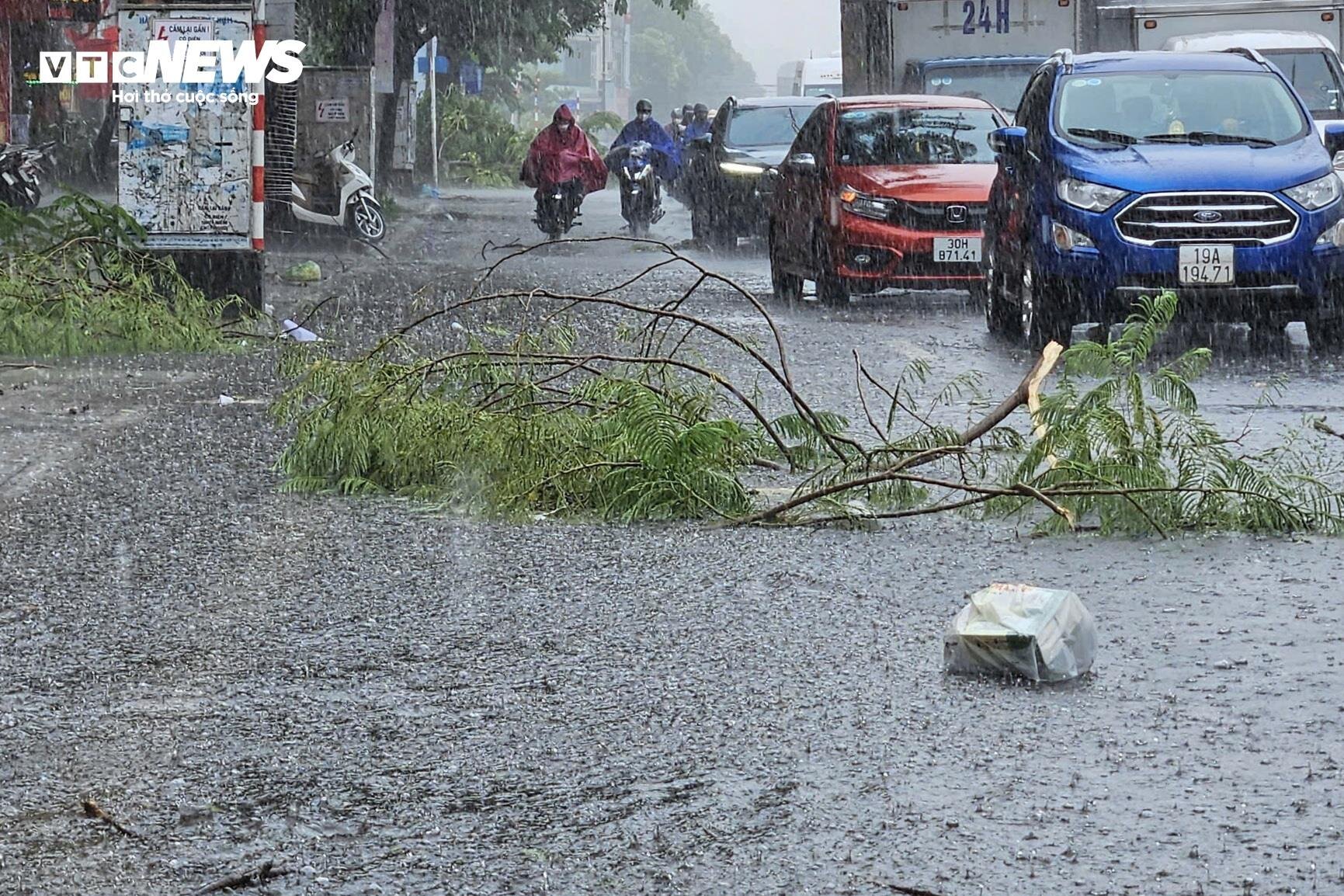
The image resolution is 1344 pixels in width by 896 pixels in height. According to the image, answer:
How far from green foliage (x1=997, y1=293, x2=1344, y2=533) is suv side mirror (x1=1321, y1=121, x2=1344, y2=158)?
6256 millimetres

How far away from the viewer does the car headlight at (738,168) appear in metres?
26.2

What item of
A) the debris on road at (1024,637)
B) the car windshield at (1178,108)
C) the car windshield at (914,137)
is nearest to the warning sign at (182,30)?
the car windshield at (914,137)

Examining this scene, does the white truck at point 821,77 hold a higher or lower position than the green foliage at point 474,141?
higher

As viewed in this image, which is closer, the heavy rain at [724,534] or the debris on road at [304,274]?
the heavy rain at [724,534]

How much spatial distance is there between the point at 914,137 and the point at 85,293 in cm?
754

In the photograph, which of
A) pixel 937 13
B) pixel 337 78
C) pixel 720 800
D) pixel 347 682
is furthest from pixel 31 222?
pixel 937 13

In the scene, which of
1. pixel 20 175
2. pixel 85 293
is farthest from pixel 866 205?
pixel 20 175

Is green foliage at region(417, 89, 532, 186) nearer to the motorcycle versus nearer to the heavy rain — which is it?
the motorcycle

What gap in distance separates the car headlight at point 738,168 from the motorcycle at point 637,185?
3182 mm

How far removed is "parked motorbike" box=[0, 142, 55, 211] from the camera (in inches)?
1026

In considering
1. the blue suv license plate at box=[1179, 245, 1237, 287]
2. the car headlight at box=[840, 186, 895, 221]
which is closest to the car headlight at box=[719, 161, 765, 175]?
the car headlight at box=[840, 186, 895, 221]

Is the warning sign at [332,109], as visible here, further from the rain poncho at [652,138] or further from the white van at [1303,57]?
the white van at [1303,57]

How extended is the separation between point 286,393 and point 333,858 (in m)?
5.21

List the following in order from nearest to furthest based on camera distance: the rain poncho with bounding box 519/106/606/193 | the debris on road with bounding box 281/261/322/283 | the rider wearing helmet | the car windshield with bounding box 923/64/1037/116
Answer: the debris on road with bounding box 281/261/322/283 < the rain poncho with bounding box 519/106/606/193 < the car windshield with bounding box 923/64/1037/116 < the rider wearing helmet
